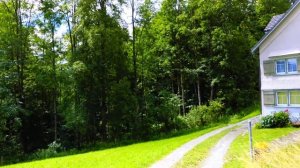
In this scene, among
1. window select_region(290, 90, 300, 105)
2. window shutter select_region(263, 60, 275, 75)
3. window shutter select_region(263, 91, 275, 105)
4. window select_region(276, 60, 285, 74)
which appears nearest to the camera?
window select_region(290, 90, 300, 105)

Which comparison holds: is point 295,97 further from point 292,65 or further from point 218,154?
point 218,154

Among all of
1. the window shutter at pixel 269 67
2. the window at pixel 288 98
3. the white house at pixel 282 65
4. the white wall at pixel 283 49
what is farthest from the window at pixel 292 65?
the window at pixel 288 98

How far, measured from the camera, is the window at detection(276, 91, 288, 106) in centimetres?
2327

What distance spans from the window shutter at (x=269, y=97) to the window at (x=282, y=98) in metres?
0.36

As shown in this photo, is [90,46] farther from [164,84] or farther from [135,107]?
[164,84]

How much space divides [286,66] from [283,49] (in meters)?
1.17

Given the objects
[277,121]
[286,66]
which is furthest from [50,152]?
[286,66]

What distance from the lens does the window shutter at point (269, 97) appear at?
23797 millimetres

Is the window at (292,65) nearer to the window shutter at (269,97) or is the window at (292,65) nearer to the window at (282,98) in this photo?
the window at (282,98)

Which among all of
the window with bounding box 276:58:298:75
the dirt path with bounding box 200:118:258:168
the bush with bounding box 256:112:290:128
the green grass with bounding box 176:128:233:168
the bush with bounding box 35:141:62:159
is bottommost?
the bush with bounding box 35:141:62:159

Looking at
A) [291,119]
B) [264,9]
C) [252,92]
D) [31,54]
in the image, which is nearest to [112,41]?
[31,54]

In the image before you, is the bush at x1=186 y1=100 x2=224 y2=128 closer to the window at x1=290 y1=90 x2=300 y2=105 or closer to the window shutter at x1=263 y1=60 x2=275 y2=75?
the window shutter at x1=263 y1=60 x2=275 y2=75

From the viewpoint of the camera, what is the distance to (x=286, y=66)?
75.5 feet

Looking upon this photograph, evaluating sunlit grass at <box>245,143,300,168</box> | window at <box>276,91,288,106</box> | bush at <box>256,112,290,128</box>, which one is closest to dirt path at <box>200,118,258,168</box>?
bush at <box>256,112,290,128</box>
